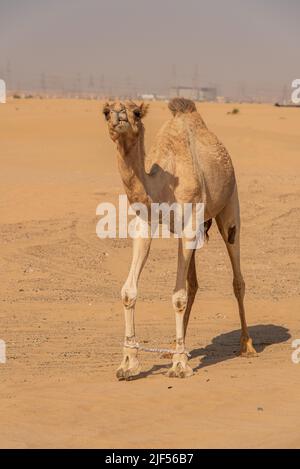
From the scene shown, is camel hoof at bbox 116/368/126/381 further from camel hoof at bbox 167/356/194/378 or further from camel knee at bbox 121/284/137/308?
camel knee at bbox 121/284/137/308

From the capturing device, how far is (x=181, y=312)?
27.3 ft

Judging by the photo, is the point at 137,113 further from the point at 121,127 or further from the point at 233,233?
the point at 233,233

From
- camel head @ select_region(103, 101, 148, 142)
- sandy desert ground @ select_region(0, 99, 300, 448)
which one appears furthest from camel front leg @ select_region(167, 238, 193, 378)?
camel head @ select_region(103, 101, 148, 142)

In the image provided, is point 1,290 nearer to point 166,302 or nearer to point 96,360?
point 166,302

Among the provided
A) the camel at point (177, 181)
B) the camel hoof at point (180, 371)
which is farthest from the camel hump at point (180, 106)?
the camel hoof at point (180, 371)

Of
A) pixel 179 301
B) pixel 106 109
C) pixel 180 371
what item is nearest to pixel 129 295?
pixel 179 301

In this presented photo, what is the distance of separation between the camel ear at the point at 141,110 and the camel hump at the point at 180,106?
1412 millimetres

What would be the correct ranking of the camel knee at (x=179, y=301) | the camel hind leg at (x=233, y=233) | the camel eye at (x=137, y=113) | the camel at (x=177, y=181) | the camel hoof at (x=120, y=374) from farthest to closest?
the camel hind leg at (x=233, y=233), the camel knee at (x=179, y=301), the camel hoof at (x=120, y=374), the camel at (x=177, y=181), the camel eye at (x=137, y=113)

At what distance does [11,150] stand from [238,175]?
10534 mm

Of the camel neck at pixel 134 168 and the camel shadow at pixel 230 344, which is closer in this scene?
the camel neck at pixel 134 168

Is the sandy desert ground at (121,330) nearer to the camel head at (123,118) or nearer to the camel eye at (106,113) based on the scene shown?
the camel head at (123,118)

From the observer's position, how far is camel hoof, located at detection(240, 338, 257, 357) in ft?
30.9

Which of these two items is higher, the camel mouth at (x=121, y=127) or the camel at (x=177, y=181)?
the camel mouth at (x=121, y=127)

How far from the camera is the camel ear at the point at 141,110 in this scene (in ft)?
24.8
